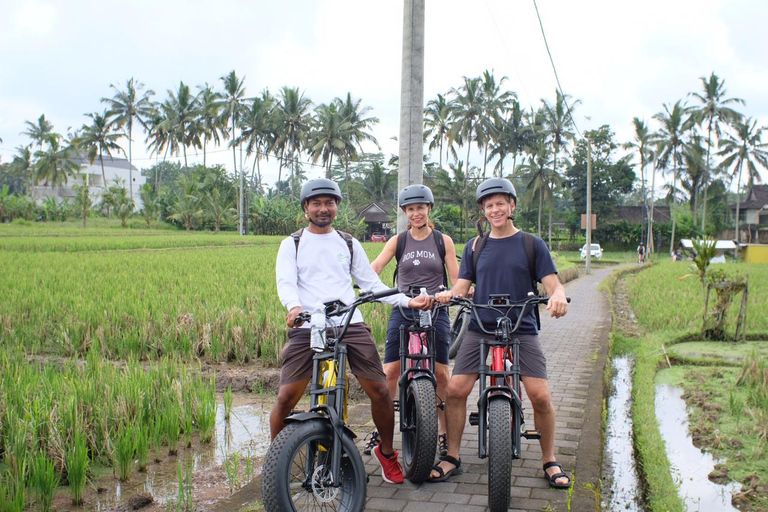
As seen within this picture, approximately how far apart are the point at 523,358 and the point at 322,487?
1.37 metres

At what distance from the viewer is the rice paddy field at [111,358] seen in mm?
3836

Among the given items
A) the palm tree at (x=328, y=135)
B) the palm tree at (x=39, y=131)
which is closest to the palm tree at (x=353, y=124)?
the palm tree at (x=328, y=135)

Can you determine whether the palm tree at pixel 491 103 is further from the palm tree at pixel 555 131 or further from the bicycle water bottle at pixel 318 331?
the bicycle water bottle at pixel 318 331

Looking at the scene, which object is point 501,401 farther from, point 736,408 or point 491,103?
point 491,103

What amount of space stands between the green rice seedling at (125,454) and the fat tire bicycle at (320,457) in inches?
48.0

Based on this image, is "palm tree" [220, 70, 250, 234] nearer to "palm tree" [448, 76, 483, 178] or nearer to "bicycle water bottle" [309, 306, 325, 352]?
"palm tree" [448, 76, 483, 178]

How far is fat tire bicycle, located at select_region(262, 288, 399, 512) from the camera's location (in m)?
2.84

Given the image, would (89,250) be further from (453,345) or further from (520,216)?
(520,216)

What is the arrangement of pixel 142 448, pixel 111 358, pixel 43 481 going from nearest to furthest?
pixel 43 481 < pixel 142 448 < pixel 111 358

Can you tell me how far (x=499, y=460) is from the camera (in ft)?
10.8

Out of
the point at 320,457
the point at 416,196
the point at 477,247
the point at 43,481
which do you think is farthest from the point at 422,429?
the point at 43,481

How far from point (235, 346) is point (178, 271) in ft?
28.8

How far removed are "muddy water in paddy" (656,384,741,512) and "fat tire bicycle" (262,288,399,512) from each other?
6.85 ft

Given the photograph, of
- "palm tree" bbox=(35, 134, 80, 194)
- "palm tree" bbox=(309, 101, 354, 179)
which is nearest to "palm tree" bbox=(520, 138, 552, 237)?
"palm tree" bbox=(309, 101, 354, 179)
